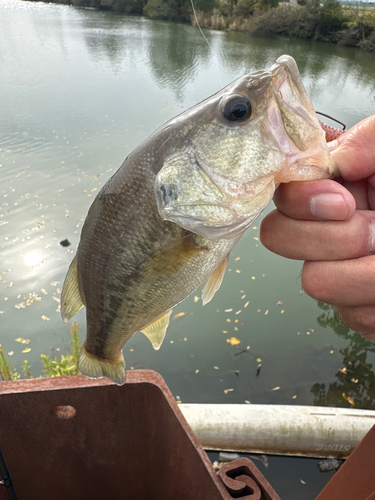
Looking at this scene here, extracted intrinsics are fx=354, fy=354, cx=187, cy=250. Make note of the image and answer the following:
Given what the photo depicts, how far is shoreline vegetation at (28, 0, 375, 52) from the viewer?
15.1 metres

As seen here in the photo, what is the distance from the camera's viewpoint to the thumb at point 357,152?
1054 millimetres

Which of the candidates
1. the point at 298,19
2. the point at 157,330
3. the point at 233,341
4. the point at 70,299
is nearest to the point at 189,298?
the point at 233,341

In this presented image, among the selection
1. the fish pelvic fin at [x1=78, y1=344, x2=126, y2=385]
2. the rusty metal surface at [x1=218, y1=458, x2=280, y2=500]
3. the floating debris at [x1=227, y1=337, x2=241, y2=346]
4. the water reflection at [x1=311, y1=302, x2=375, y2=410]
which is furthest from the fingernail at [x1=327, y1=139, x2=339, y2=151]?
the floating debris at [x1=227, y1=337, x2=241, y2=346]

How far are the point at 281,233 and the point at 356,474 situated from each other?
95cm

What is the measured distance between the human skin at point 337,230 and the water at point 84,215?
9.30 feet

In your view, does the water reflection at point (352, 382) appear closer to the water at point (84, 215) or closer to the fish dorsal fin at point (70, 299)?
the water at point (84, 215)

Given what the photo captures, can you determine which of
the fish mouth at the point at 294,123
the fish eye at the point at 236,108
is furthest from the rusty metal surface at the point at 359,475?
the fish eye at the point at 236,108

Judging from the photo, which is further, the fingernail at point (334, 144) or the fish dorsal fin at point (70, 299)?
the fish dorsal fin at point (70, 299)

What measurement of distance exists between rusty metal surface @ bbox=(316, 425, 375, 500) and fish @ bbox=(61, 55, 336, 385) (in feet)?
2.57

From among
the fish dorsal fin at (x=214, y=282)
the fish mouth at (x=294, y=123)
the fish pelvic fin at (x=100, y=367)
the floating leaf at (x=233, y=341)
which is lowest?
the floating leaf at (x=233, y=341)

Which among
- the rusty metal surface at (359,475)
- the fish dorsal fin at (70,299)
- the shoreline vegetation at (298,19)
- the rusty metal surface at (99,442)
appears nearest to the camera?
the rusty metal surface at (359,475)

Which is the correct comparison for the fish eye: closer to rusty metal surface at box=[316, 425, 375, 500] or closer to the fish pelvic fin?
the fish pelvic fin

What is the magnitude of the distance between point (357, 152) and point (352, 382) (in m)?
3.49

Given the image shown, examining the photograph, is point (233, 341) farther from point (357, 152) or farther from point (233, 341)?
point (357, 152)
